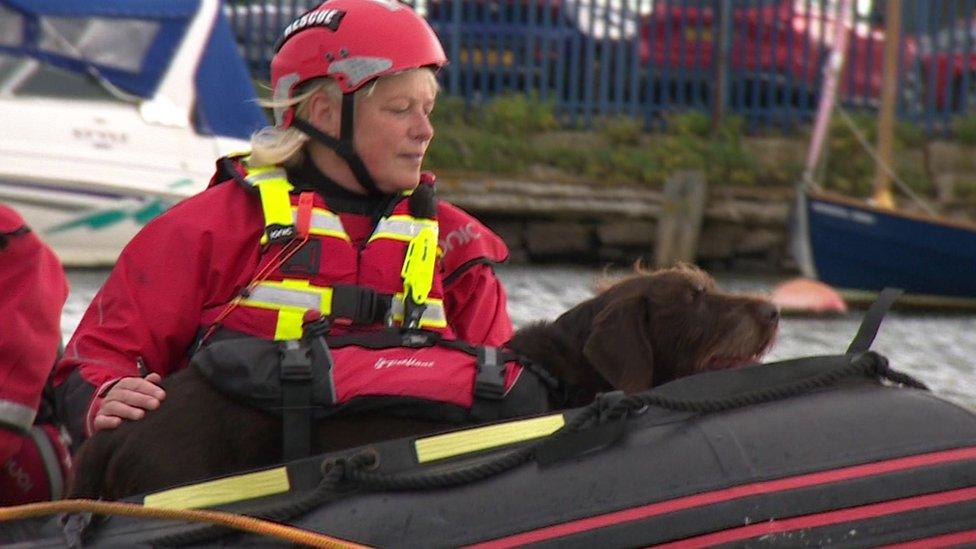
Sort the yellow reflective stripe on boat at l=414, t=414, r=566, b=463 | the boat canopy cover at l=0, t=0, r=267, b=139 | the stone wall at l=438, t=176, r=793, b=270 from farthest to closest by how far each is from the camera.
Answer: the stone wall at l=438, t=176, r=793, b=270 < the boat canopy cover at l=0, t=0, r=267, b=139 < the yellow reflective stripe on boat at l=414, t=414, r=566, b=463

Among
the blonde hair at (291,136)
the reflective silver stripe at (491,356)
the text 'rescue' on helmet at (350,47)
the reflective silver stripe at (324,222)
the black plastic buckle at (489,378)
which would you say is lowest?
the black plastic buckle at (489,378)

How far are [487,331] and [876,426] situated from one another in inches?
34.9

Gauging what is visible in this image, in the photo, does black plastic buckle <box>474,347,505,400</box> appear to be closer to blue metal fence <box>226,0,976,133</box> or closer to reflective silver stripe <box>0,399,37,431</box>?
reflective silver stripe <box>0,399,37,431</box>

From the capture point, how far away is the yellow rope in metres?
2.50

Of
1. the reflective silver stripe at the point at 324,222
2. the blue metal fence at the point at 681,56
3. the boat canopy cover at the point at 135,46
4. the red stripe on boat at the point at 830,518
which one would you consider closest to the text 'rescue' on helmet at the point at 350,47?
the reflective silver stripe at the point at 324,222

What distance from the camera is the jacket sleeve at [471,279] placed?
10.4 ft

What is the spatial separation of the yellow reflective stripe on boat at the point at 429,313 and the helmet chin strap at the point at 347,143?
0.23m

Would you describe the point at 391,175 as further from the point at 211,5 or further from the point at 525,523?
the point at 211,5

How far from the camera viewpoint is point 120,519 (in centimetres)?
262

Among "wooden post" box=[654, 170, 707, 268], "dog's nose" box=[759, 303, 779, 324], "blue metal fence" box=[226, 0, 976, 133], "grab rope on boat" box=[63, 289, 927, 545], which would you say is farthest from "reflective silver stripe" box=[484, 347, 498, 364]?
"blue metal fence" box=[226, 0, 976, 133]

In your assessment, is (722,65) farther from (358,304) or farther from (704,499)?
(704,499)

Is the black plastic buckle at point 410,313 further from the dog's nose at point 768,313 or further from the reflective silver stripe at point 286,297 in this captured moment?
the dog's nose at point 768,313

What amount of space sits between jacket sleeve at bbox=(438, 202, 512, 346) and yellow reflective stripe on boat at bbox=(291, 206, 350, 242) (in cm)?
26

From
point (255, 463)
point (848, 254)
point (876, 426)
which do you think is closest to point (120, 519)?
point (255, 463)
